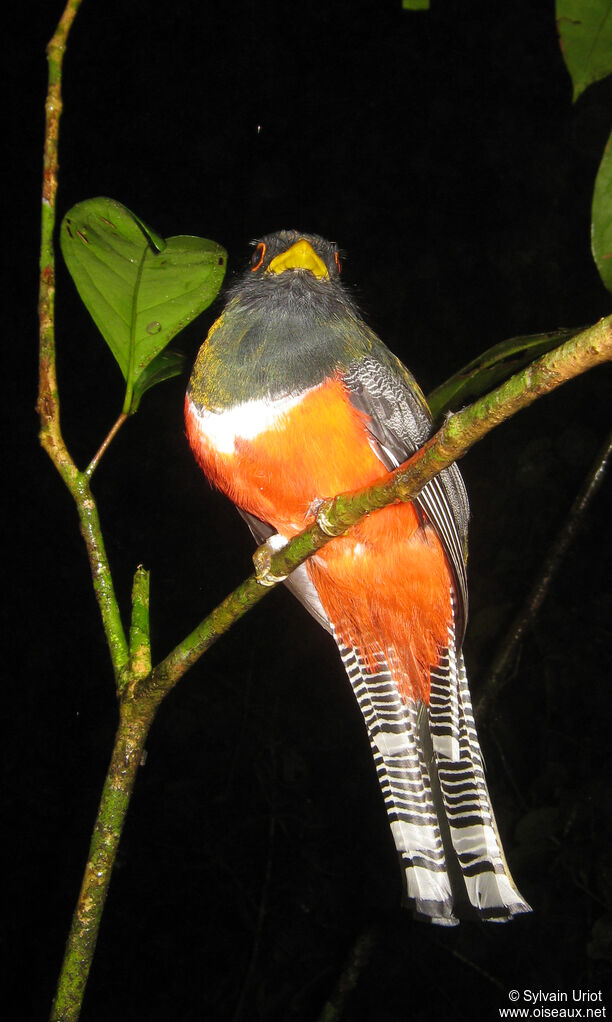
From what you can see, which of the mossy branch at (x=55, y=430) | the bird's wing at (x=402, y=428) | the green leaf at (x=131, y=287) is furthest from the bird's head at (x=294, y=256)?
the mossy branch at (x=55, y=430)

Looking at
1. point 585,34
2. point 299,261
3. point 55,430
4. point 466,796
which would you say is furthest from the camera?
point 299,261

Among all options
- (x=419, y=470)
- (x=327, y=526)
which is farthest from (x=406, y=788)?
(x=419, y=470)

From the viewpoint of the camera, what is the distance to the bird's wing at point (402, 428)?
66.2 inches

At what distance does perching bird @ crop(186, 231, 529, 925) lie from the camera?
5.28 feet

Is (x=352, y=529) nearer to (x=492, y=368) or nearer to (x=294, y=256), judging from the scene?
(x=492, y=368)

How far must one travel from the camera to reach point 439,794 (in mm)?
1730

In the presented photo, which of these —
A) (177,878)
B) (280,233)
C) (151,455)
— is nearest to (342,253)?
(280,233)

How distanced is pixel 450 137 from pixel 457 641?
364 cm

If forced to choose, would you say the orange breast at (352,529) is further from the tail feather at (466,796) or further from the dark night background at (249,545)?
the dark night background at (249,545)

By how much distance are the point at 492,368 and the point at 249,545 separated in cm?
283

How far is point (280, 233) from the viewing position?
2064 mm

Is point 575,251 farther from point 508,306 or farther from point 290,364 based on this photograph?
point 290,364

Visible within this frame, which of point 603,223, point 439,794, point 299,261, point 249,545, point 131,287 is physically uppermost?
point 299,261

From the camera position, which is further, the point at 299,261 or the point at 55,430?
the point at 299,261
